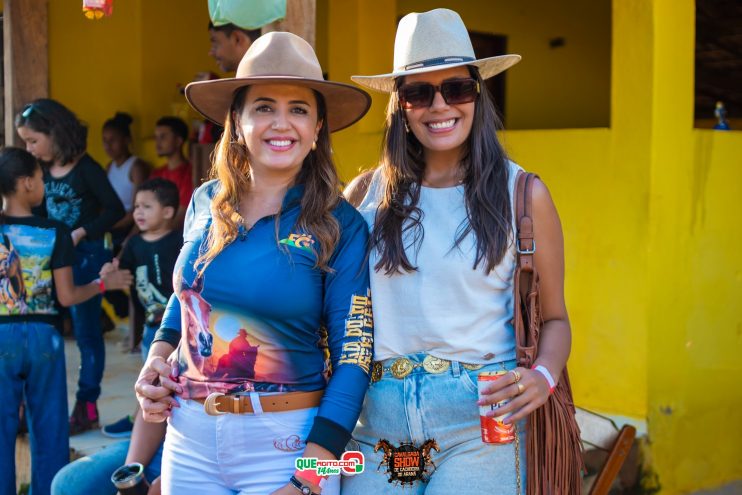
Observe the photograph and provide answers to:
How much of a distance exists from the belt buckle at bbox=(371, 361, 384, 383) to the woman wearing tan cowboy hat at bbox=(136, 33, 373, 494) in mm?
74

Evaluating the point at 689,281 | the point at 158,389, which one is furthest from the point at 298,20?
the point at 689,281

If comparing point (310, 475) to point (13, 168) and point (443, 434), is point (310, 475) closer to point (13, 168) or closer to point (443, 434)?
point (443, 434)

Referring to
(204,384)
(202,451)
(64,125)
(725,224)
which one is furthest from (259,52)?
(725,224)

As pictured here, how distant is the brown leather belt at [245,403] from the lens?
94.0 inches

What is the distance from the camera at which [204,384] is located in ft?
8.05

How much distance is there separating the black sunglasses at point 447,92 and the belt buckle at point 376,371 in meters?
0.75

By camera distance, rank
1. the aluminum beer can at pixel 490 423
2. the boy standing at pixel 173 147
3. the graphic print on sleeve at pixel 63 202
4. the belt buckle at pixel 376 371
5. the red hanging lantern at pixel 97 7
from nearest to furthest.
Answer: the aluminum beer can at pixel 490 423, the belt buckle at pixel 376 371, the red hanging lantern at pixel 97 7, the graphic print on sleeve at pixel 63 202, the boy standing at pixel 173 147

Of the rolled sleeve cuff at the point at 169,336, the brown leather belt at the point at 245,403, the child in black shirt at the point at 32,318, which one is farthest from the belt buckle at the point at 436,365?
the child in black shirt at the point at 32,318

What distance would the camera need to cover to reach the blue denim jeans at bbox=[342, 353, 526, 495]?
2.40m

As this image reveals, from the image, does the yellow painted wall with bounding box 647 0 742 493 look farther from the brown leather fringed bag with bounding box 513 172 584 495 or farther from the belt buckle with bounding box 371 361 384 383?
the belt buckle with bounding box 371 361 384 383

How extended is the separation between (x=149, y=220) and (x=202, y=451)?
2513mm

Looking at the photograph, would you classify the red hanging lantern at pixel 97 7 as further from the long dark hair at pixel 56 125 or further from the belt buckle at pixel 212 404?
the belt buckle at pixel 212 404

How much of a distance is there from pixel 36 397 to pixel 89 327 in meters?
1.23

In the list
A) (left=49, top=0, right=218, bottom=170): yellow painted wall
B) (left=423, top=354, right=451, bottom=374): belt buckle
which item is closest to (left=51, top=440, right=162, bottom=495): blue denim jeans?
(left=423, top=354, right=451, bottom=374): belt buckle
